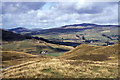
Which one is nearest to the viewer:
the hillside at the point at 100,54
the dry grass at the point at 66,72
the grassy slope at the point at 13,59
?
the dry grass at the point at 66,72

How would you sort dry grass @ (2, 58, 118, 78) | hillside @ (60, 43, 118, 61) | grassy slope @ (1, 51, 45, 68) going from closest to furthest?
1. dry grass @ (2, 58, 118, 78)
2. hillside @ (60, 43, 118, 61)
3. grassy slope @ (1, 51, 45, 68)

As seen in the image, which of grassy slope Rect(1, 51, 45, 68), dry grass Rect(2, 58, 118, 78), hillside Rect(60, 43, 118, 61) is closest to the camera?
dry grass Rect(2, 58, 118, 78)

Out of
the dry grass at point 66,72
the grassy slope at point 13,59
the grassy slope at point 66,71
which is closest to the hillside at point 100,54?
the grassy slope at point 66,71

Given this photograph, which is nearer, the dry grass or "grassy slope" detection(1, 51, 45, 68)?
the dry grass

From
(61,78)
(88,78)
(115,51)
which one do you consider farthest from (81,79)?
(115,51)

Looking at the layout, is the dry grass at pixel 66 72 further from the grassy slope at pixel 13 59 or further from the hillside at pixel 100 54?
the grassy slope at pixel 13 59

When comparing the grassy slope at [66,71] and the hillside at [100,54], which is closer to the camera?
the grassy slope at [66,71]

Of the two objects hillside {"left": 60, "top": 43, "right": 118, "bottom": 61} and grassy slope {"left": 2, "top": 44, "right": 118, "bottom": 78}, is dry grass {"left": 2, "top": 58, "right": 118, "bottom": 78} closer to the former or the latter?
grassy slope {"left": 2, "top": 44, "right": 118, "bottom": 78}

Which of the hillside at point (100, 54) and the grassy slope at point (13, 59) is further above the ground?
the hillside at point (100, 54)

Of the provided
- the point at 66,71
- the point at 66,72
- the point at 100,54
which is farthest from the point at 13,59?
the point at 66,72

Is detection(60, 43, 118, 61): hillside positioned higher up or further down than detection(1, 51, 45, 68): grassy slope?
higher up

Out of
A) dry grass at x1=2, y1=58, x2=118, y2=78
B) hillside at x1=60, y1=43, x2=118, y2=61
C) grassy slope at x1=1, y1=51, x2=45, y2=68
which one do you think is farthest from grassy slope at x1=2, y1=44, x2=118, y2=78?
grassy slope at x1=1, y1=51, x2=45, y2=68

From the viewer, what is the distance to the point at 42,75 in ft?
87.2

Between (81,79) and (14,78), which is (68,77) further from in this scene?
(14,78)
